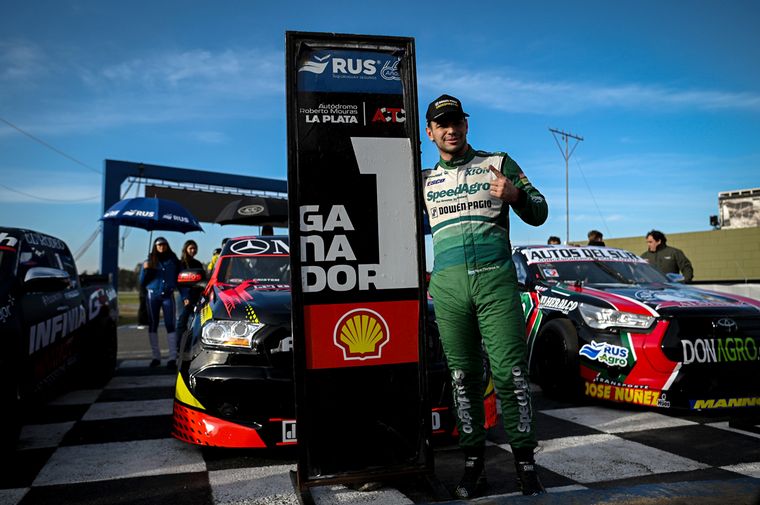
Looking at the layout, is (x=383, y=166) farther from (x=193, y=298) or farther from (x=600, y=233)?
(x=600, y=233)

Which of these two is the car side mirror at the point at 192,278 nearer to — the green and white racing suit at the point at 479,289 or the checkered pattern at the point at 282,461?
the checkered pattern at the point at 282,461

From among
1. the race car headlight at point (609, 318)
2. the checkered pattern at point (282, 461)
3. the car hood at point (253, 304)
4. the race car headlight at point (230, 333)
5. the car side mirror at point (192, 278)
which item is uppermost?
the car side mirror at point (192, 278)

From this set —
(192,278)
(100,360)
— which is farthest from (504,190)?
(100,360)

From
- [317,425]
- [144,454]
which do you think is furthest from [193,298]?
[317,425]

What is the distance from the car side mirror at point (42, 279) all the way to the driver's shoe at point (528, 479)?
3.14 metres

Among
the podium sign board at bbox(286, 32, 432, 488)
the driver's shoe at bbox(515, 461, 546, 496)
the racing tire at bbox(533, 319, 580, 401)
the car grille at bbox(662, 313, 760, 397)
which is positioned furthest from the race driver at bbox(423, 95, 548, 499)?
the racing tire at bbox(533, 319, 580, 401)

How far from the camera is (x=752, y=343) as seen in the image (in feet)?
14.0

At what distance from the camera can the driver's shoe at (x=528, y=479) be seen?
2.50 meters

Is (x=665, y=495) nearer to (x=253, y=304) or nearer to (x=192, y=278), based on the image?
(x=253, y=304)

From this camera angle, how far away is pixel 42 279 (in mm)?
3756

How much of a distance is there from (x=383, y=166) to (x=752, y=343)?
3371 millimetres

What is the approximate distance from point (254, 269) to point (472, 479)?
103 inches

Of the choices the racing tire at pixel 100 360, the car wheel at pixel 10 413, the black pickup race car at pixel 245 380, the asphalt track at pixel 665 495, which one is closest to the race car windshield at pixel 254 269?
the black pickup race car at pixel 245 380

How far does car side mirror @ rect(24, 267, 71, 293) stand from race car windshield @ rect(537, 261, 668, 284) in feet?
13.4
